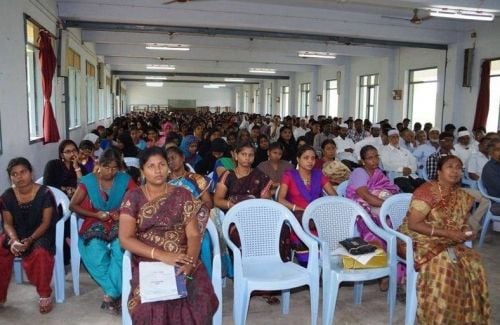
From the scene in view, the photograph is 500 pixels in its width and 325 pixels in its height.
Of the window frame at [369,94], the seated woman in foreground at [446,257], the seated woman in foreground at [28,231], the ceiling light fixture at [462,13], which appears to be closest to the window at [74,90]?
the seated woman in foreground at [28,231]

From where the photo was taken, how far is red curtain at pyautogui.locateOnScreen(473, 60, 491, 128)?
8789mm

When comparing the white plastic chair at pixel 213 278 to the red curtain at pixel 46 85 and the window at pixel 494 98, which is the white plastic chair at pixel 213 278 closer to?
the red curtain at pixel 46 85

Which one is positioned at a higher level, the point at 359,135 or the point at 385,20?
the point at 385,20

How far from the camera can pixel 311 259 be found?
9.56 ft

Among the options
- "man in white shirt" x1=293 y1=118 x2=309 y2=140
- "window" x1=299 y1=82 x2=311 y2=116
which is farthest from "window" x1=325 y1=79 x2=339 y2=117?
"man in white shirt" x1=293 y1=118 x2=309 y2=140

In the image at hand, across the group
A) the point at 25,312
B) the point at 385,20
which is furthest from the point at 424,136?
the point at 25,312

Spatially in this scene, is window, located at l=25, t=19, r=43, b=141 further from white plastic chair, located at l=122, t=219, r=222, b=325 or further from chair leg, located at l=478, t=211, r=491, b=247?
chair leg, located at l=478, t=211, r=491, b=247

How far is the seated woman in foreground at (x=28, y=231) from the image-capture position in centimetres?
314

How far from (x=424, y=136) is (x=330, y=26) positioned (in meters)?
2.66

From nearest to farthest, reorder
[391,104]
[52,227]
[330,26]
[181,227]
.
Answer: [181,227], [52,227], [330,26], [391,104]

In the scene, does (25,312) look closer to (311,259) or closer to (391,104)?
(311,259)

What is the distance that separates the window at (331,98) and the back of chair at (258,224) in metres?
13.1

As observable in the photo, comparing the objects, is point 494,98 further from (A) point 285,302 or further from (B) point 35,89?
(B) point 35,89

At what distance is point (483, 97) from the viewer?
29.0 ft
